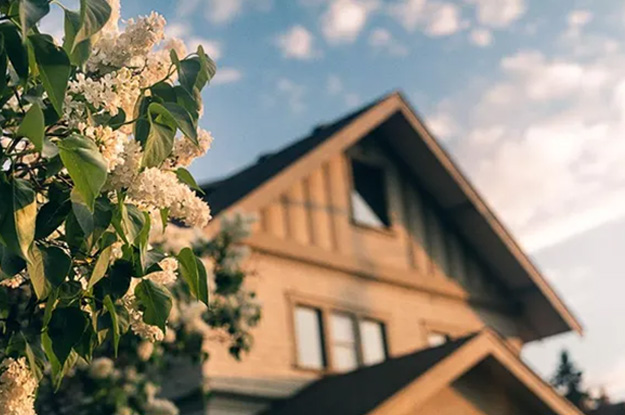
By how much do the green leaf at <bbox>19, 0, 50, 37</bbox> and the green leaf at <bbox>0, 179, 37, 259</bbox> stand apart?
570 millimetres

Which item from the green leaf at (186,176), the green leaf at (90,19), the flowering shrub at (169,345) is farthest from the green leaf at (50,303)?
the flowering shrub at (169,345)

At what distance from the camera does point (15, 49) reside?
3.87m

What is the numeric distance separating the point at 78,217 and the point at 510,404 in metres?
15.0

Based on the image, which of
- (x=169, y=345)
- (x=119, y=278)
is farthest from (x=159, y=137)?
(x=169, y=345)

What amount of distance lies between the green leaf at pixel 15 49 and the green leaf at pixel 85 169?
367 millimetres

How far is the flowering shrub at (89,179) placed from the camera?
379cm

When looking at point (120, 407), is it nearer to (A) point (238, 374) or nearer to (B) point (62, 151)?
(A) point (238, 374)

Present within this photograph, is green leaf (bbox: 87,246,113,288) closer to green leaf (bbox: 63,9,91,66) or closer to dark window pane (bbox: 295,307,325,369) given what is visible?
green leaf (bbox: 63,9,91,66)

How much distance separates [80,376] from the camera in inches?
505

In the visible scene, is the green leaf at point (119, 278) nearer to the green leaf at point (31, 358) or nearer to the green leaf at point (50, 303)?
the green leaf at point (50, 303)

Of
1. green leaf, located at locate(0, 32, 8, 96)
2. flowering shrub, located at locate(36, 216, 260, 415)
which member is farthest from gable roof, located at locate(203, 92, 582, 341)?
green leaf, located at locate(0, 32, 8, 96)

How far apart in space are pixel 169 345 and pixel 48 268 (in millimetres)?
9901

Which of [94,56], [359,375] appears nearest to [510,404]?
[359,375]

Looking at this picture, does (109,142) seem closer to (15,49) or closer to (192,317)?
(15,49)
